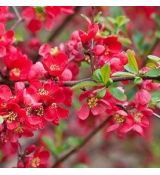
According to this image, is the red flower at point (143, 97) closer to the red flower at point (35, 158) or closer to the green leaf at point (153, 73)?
the green leaf at point (153, 73)

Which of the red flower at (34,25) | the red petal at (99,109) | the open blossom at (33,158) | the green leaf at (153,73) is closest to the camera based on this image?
the green leaf at (153,73)

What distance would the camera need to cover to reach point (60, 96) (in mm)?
1360

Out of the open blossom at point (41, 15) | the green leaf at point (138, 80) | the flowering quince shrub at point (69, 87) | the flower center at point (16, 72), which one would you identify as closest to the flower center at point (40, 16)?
the open blossom at point (41, 15)

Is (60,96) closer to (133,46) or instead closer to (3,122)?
(3,122)

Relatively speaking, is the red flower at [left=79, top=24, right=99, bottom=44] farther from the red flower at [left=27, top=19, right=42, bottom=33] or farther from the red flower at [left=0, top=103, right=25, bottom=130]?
the red flower at [left=27, top=19, right=42, bottom=33]

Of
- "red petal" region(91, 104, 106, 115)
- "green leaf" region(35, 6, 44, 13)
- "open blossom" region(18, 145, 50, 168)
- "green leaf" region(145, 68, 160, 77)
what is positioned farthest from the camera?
"green leaf" region(35, 6, 44, 13)

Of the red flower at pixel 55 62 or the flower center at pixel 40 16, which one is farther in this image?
the flower center at pixel 40 16

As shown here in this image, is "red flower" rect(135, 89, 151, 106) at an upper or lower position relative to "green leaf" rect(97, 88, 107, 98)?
lower

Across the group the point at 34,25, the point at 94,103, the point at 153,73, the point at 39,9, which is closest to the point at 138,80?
the point at 153,73

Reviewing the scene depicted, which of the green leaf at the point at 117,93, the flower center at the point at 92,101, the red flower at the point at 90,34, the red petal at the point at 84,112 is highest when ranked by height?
the red flower at the point at 90,34

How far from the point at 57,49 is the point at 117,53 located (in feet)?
0.62

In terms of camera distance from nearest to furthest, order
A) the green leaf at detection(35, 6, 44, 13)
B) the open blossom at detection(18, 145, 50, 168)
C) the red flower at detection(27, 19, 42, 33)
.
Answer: the open blossom at detection(18, 145, 50, 168), the green leaf at detection(35, 6, 44, 13), the red flower at detection(27, 19, 42, 33)

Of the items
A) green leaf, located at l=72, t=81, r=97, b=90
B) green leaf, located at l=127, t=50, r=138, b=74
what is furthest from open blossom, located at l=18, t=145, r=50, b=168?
green leaf, located at l=127, t=50, r=138, b=74
